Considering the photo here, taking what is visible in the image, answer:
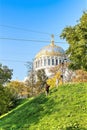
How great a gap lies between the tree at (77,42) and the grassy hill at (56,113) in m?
1.93

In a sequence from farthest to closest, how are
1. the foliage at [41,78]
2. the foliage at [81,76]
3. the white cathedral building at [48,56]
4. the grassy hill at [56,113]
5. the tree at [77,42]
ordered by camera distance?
the white cathedral building at [48,56]
the foliage at [41,78]
the foliage at [81,76]
the tree at [77,42]
the grassy hill at [56,113]

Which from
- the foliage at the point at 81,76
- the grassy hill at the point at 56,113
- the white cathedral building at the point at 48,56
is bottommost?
the grassy hill at the point at 56,113

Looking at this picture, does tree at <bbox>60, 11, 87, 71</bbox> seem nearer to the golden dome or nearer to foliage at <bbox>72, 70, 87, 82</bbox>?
foliage at <bbox>72, 70, 87, 82</bbox>

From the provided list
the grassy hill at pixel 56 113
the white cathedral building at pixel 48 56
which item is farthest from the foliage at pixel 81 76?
the white cathedral building at pixel 48 56

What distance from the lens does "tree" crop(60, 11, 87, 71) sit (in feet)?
76.8

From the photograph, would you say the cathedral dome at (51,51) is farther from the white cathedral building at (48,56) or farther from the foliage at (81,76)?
the foliage at (81,76)

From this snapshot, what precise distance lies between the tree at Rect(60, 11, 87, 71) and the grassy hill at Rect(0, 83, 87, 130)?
1.93 metres

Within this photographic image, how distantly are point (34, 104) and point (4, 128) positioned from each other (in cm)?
426

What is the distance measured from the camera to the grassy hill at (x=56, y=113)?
16.5 metres

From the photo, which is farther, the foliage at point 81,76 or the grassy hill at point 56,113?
the foliage at point 81,76

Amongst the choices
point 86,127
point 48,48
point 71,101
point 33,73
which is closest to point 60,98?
point 71,101

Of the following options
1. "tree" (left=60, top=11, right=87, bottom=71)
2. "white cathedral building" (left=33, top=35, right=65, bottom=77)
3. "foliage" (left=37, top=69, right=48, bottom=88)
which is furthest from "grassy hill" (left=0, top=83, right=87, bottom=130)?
"white cathedral building" (left=33, top=35, right=65, bottom=77)

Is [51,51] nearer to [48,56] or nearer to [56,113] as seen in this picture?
[48,56]

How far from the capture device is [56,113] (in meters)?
18.5
